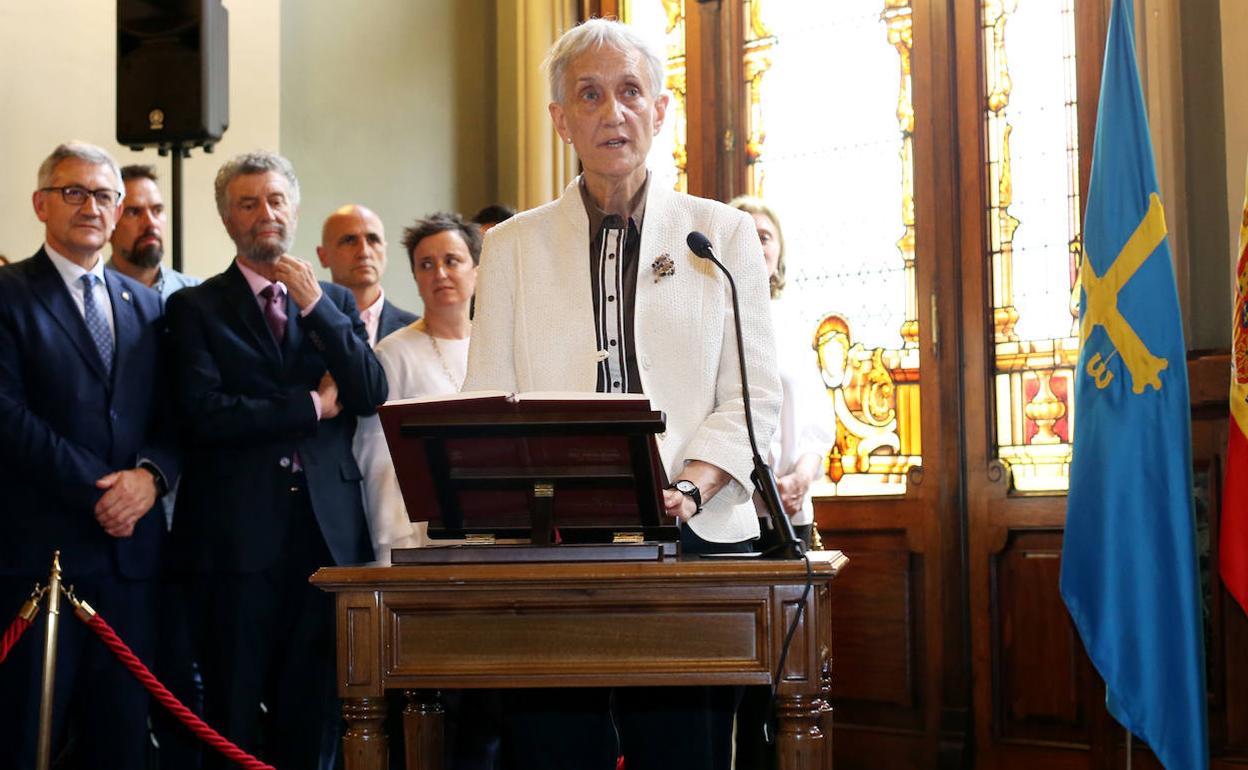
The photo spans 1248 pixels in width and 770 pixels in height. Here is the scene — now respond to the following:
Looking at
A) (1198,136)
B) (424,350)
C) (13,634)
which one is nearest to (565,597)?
(13,634)

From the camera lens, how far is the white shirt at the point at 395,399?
3613mm

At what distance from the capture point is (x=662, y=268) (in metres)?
2.21

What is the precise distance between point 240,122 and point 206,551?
7.70 feet

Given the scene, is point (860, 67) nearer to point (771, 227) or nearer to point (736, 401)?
point (771, 227)

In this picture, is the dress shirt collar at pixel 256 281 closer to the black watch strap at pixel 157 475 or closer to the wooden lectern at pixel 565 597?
the black watch strap at pixel 157 475

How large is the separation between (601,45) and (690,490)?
0.72 metres

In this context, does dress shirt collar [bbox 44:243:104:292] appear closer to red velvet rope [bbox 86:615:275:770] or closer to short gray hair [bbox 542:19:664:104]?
red velvet rope [bbox 86:615:275:770]

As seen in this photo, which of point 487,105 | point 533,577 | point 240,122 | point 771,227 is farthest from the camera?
point 487,105

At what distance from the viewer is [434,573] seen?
192cm

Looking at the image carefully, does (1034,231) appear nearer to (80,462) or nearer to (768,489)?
(768,489)

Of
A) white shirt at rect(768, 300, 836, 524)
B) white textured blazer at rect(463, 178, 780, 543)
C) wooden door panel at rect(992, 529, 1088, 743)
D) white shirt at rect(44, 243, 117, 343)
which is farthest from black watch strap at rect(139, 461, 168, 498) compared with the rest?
wooden door panel at rect(992, 529, 1088, 743)

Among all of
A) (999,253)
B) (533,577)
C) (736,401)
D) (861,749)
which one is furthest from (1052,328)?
(533,577)

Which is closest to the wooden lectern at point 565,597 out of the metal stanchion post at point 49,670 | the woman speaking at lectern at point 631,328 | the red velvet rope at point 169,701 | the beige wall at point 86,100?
the woman speaking at lectern at point 631,328

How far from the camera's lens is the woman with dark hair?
3633 millimetres
